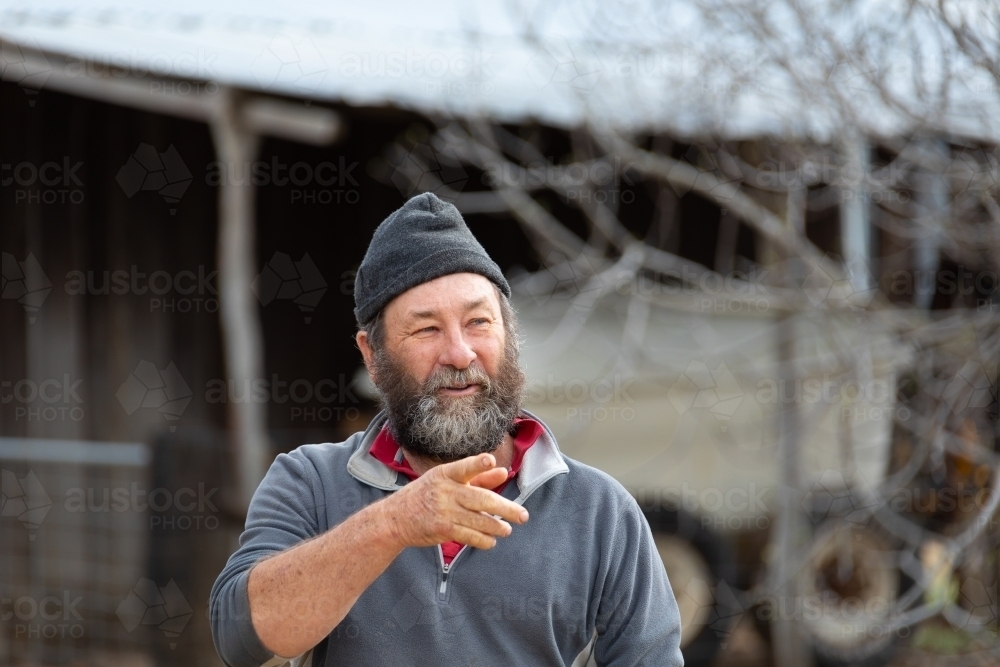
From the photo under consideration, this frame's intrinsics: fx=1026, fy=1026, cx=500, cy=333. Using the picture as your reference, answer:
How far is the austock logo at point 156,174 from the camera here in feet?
22.0

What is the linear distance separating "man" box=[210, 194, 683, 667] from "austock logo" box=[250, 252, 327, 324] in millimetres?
5602

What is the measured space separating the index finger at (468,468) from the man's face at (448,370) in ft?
1.23

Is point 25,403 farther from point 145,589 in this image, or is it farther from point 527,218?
point 527,218

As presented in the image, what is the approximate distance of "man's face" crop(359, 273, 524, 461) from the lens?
2207mm

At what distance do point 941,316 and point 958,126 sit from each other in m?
1.53

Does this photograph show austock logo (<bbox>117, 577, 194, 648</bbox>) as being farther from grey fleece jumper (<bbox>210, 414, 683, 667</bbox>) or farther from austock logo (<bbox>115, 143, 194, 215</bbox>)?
grey fleece jumper (<bbox>210, 414, 683, 667</bbox>)

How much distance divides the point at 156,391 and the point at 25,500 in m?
1.22

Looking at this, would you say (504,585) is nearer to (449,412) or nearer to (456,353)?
(449,412)

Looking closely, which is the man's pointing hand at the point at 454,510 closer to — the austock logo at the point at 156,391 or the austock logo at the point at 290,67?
the austock logo at the point at 290,67

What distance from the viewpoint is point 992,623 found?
5773 millimetres

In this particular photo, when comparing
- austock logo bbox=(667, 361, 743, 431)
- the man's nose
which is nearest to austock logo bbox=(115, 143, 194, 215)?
austock logo bbox=(667, 361, 743, 431)

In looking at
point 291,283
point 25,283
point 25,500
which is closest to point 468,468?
point 25,500

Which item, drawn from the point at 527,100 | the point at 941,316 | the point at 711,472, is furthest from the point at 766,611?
the point at 527,100

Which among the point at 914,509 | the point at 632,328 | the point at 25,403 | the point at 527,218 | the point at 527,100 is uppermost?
the point at 527,100
